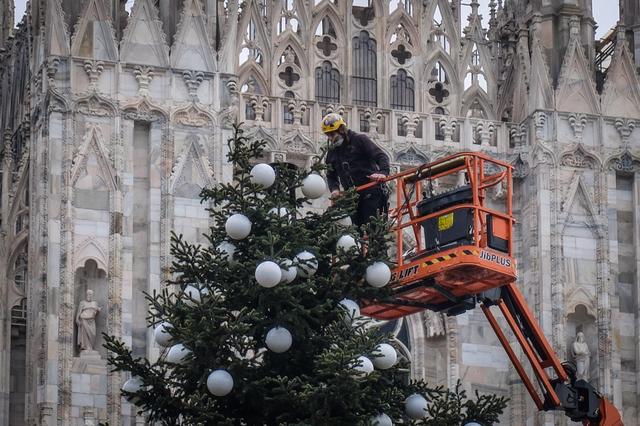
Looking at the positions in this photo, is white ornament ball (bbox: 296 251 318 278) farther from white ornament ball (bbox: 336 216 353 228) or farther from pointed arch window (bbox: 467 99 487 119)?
pointed arch window (bbox: 467 99 487 119)

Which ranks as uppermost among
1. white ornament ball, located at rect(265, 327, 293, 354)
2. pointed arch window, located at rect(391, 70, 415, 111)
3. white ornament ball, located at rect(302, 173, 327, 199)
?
pointed arch window, located at rect(391, 70, 415, 111)

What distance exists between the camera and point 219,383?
84.4ft

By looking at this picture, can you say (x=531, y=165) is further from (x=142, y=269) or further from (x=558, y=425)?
(x=142, y=269)

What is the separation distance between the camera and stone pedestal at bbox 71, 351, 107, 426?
33.7 meters

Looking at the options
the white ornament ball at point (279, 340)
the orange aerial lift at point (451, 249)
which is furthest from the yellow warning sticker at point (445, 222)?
the white ornament ball at point (279, 340)

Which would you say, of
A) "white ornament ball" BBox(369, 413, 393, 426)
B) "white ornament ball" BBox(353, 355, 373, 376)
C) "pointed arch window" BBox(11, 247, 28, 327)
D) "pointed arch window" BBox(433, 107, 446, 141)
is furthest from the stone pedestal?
"white ornament ball" BBox(353, 355, 373, 376)

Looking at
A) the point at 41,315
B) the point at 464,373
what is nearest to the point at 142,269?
the point at 41,315

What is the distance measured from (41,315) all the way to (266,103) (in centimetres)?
510

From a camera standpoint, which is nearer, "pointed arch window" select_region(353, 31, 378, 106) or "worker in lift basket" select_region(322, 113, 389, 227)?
"worker in lift basket" select_region(322, 113, 389, 227)

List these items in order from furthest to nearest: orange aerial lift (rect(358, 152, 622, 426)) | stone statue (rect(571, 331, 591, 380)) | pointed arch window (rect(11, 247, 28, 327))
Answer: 1. pointed arch window (rect(11, 247, 28, 327))
2. stone statue (rect(571, 331, 591, 380))
3. orange aerial lift (rect(358, 152, 622, 426))

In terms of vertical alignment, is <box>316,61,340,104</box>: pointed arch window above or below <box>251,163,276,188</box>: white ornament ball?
above

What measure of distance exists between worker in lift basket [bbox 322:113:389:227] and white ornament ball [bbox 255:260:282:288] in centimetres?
304

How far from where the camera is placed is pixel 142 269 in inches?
1372

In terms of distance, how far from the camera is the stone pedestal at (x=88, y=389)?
110 feet
